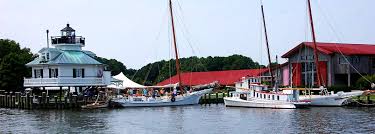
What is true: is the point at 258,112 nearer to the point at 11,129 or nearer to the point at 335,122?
the point at 335,122

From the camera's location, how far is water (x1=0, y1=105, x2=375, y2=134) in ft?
148

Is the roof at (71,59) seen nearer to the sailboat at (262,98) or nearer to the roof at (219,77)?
the sailboat at (262,98)

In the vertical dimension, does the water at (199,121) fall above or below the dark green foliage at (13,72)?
below

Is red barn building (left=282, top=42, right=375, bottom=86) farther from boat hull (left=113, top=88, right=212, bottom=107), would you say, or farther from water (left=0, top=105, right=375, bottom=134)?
water (left=0, top=105, right=375, bottom=134)

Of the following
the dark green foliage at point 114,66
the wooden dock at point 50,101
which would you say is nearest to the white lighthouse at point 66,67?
the wooden dock at point 50,101

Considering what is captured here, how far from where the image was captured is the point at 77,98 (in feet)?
236

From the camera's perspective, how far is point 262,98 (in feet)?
221

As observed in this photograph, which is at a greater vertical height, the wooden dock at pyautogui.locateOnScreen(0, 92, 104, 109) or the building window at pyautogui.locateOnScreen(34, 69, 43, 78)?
the building window at pyautogui.locateOnScreen(34, 69, 43, 78)

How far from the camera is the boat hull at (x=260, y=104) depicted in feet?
211

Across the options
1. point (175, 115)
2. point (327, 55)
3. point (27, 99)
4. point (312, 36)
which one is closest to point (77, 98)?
point (27, 99)

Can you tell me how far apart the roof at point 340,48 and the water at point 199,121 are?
788 inches

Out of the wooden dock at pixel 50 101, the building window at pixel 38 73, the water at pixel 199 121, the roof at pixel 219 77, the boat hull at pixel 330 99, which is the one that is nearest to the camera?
the water at pixel 199 121

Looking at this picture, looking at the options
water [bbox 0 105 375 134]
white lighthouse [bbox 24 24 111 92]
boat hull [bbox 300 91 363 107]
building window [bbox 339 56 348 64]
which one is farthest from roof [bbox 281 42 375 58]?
white lighthouse [bbox 24 24 111 92]

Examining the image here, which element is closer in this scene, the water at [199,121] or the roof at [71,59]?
the water at [199,121]
